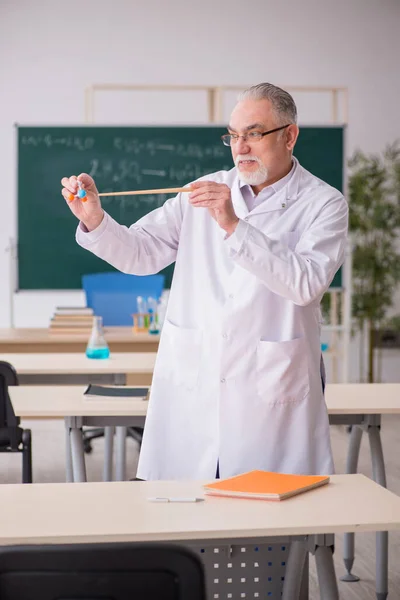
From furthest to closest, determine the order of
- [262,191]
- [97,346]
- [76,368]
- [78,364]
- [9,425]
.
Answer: [97,346] < [78,364] < [76,368] < [9,425] < [262,191]

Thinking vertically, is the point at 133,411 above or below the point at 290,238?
below

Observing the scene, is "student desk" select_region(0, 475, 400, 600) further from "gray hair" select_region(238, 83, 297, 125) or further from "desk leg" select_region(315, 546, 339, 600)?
"gray hair" select_region(238, 83, 297, 125)

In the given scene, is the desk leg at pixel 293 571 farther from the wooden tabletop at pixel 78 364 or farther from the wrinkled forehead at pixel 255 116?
the wooden tabletop at pixel 78 364

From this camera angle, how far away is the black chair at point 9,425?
3.40m

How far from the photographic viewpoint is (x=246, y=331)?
2.14 m

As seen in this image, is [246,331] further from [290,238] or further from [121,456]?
[121,456]

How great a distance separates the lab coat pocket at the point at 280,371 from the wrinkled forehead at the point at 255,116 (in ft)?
1.73

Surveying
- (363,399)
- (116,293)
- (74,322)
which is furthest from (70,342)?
(363,399)

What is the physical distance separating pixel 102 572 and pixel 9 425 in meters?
2.55

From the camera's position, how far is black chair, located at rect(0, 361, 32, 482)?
340 centimetres

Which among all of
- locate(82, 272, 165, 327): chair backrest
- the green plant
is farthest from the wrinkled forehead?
the green plant

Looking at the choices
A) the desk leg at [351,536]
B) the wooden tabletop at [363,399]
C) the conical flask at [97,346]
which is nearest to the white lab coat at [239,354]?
the wooden tabletop at [363,399]

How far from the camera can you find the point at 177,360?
86.5 inches

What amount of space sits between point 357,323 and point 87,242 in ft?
19.5
